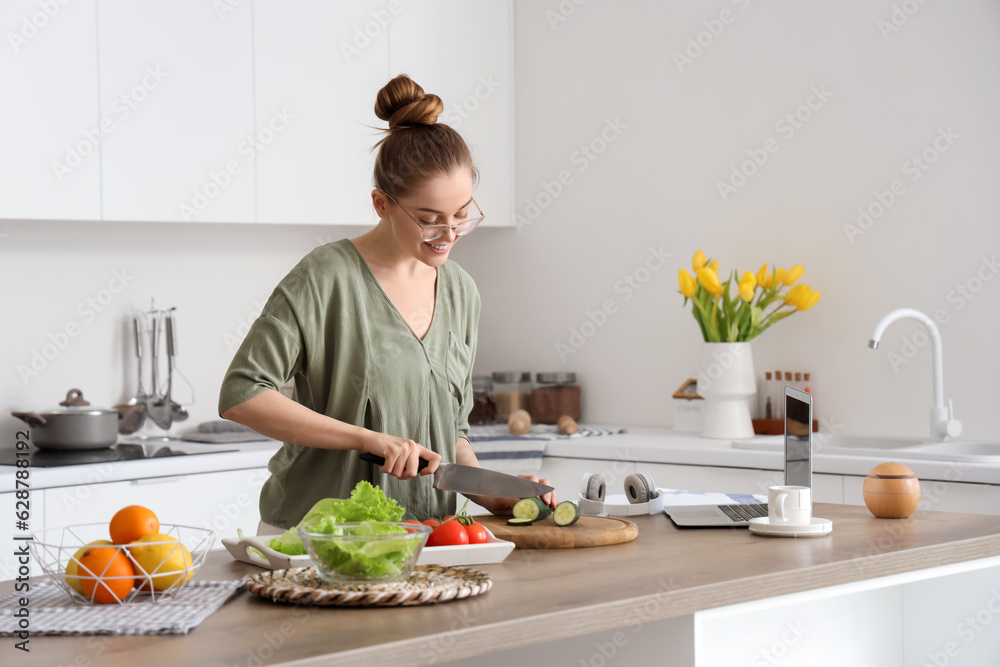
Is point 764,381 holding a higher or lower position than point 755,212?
lower

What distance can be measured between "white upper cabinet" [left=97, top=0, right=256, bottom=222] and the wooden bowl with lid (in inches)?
84.3

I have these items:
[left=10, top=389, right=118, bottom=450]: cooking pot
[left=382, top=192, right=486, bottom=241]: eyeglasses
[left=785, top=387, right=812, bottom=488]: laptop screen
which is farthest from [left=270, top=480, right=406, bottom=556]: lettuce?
[left=10, top=389, right=118, bottom=450]: cooking pot

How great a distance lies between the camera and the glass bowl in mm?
1273

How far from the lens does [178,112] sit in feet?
10.6

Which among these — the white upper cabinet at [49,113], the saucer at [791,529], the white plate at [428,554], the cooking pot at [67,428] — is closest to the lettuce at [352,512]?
the white plate at [428,554]

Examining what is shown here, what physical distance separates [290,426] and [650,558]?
1.92 ft

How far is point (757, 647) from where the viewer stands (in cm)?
161

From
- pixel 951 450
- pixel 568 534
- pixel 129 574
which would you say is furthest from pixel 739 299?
pixel 129 574

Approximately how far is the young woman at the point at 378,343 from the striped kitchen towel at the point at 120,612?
43cm

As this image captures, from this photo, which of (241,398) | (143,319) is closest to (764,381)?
(143,319)

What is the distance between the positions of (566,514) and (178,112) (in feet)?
6.72

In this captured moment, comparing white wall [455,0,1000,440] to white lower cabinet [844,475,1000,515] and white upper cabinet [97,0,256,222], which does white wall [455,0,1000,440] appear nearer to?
white lower cabinet [844,475,1000,515]

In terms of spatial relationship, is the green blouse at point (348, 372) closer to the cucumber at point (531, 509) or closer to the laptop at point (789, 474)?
the cucumber at point (531, 509)

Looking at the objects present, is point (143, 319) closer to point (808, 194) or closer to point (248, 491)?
point (248, 491)
